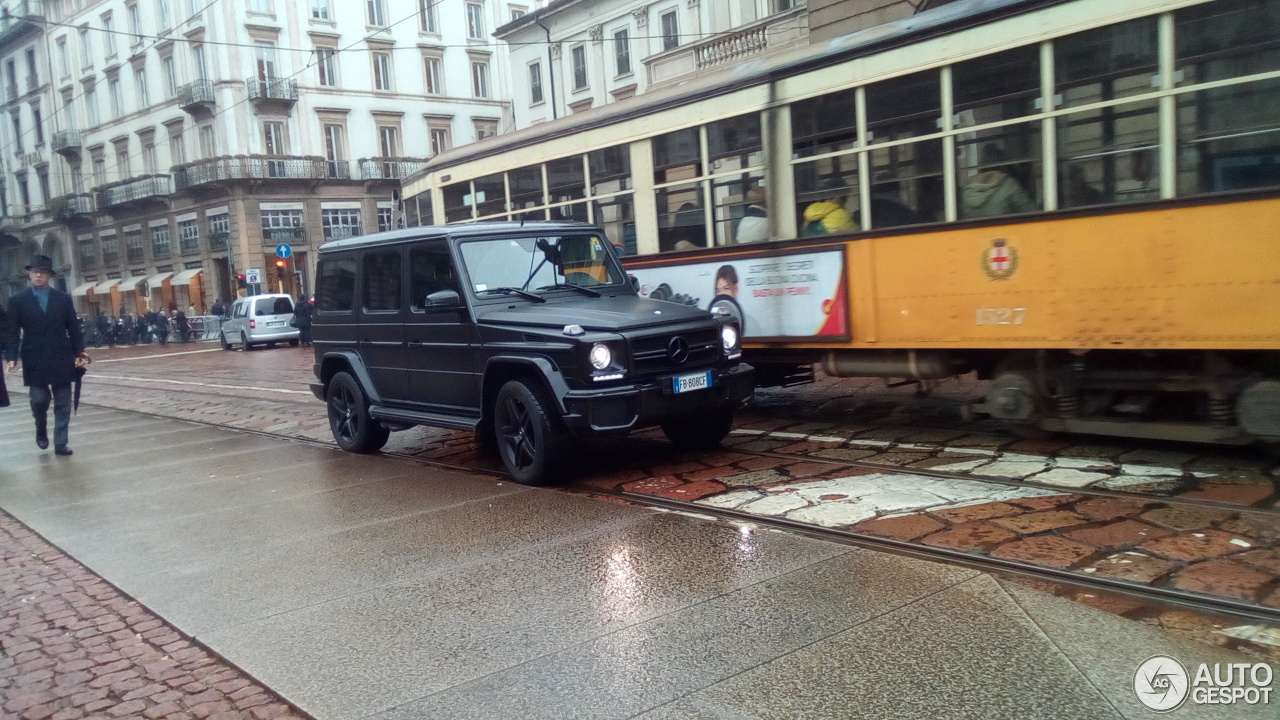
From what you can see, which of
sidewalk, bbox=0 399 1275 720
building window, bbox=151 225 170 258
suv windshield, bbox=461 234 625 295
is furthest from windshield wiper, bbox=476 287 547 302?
building window, bbox=151 225 170 258

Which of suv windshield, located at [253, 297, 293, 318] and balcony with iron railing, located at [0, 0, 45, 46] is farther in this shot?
balcony with iron railing, located at [0, 0, 45, 46]

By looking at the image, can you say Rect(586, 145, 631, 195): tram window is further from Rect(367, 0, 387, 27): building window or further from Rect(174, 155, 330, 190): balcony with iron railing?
Rect(367, 0, 387, 27): building window

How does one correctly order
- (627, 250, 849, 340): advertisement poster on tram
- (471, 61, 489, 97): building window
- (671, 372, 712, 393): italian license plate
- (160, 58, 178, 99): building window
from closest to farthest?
(671, 372, 712, 393): italian license plate → (627, 250, 849, 340): advertisement poster on tram → (160, 58, 178, 99): building window → (471, 61, 489, 97): building window

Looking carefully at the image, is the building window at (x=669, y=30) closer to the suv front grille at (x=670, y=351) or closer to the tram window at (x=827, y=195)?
the tram window at (x=827, y=195)

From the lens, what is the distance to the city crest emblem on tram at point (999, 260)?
294 inches

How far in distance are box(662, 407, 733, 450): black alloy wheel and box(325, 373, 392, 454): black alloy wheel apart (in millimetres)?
2858

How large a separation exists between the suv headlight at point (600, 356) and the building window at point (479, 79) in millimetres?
50072

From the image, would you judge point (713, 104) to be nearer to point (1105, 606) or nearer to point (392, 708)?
point (1105, 606)

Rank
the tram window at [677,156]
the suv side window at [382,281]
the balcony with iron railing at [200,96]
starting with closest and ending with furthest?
1. the suv side window at [382,281]
2. the tram window at [677,156]
3. the balcony with iron railing at [200,96]

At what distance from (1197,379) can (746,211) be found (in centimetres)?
399

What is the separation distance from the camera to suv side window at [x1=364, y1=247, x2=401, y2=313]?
29.3 feet

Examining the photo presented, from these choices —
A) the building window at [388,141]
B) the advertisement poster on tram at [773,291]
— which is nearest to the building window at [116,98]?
the building window at [388,141]

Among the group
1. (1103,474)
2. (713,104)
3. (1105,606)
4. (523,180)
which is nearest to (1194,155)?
(1103,474)

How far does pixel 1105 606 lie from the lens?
4336 mm
